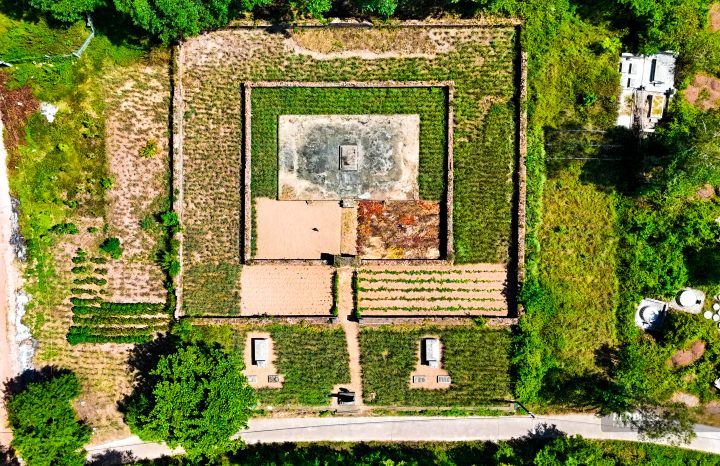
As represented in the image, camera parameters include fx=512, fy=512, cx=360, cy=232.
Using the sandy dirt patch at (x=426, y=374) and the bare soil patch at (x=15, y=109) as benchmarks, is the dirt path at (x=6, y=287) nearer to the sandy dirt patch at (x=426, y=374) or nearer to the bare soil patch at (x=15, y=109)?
the bare soil patch at (x=15, y=109)

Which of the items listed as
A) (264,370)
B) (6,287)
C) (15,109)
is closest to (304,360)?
(264,370)

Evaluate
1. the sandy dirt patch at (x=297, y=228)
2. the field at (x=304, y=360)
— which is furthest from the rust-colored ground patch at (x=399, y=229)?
the field at (x=304, y=360)

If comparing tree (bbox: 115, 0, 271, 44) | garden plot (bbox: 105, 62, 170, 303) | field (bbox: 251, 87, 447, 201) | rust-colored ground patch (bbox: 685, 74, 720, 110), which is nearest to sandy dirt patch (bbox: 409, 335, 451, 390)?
field (bbox: 251, 87, 447, 201)

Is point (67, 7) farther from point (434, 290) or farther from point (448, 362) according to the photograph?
point (448, 362)

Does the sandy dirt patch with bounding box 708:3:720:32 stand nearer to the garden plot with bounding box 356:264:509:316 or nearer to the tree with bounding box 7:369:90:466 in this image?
the garden plot with bounding box 356:264:509:316

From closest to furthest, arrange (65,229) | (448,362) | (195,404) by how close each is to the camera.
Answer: (195,404), (65,229), (448,362)
